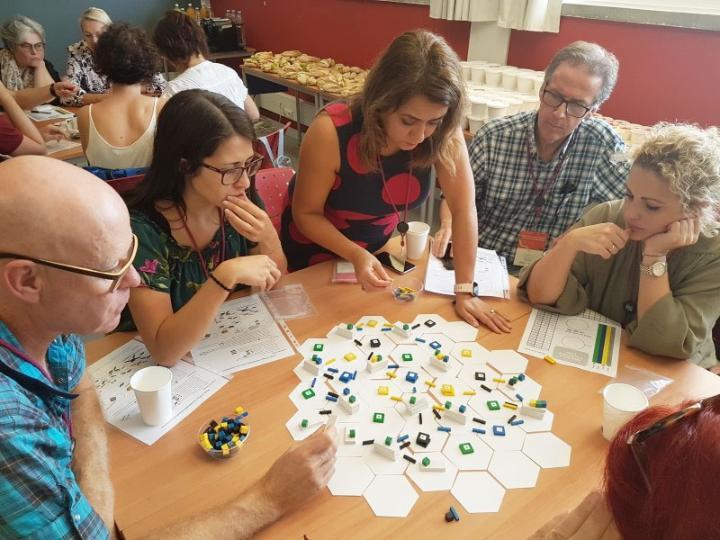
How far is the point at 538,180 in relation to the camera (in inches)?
94.3

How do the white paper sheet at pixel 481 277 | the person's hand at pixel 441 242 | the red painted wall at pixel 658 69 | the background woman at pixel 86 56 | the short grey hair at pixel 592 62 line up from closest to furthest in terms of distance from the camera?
1. the white paper sheet at pixel 481 277
2. the person's hand at pixel 441 242
3. the short grey hair at pixel 592 62
4. the red painted wall at pixel 658 69
5. the background woman at pixel 86 56

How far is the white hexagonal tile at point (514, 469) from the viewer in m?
1.11

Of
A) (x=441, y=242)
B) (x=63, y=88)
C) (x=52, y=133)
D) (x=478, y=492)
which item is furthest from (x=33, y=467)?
(x=63, y=88)

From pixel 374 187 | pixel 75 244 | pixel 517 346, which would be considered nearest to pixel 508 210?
pixel 374 187

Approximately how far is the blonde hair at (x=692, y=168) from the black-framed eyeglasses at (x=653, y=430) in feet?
3.20

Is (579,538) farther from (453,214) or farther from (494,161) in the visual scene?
(494,161)

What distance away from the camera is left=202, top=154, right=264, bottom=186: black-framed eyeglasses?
1514 mm

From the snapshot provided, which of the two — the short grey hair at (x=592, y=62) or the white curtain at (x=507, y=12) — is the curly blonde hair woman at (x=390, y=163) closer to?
the short grey hair at (x=592, y=62)

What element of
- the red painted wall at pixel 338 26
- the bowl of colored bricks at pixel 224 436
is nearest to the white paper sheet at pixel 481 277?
the bowl of colored bricks at pixel 224 436

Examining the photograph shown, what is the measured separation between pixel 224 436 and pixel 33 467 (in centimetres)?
43

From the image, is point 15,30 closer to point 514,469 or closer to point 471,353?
point 471,353

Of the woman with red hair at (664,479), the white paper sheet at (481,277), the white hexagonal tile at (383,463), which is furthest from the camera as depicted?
the white paper sheet at (481,277)

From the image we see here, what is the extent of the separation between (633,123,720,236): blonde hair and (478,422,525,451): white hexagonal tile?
82cm

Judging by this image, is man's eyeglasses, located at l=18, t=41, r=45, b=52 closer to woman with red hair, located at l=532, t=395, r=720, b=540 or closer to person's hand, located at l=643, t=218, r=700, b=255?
person's hand, located at l=643, t=218, r=700, b=255
